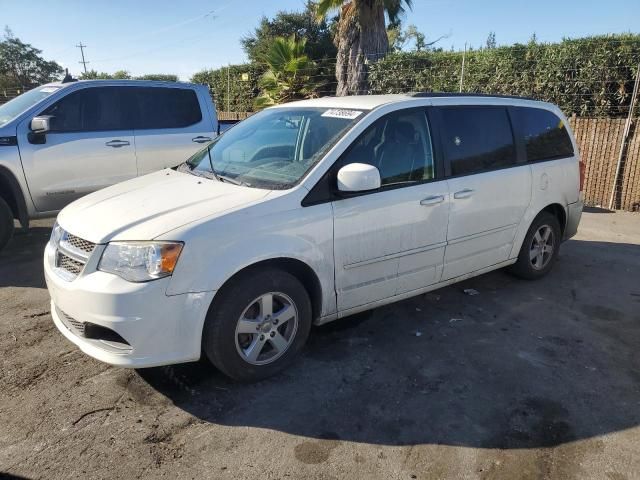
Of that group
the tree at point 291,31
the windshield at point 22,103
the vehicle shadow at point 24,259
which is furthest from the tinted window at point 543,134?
the tree at point 291,31

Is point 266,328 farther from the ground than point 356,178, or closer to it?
closer to it

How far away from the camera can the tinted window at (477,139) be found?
404 centimetres

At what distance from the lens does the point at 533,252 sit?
4.99 meters

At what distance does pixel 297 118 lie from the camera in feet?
13.1

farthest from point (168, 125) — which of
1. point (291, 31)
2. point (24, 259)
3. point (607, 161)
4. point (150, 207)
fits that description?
point (291, 31)

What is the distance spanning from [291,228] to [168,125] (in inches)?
167

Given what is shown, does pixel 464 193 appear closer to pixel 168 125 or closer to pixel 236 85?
pixel 168 125

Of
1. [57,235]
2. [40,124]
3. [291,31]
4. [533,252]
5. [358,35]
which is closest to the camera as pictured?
[57,235]

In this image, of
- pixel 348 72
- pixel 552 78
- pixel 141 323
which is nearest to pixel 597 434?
pixel 141 323

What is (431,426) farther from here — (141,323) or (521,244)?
(521,244)

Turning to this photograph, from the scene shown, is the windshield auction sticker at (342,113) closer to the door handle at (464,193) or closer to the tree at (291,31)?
the door handle at (464,193)

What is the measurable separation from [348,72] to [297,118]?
946cm

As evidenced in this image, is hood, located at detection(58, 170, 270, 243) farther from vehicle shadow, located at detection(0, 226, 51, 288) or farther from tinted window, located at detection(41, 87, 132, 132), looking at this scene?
tinted window, located at detection(41, 87, 132, 132)

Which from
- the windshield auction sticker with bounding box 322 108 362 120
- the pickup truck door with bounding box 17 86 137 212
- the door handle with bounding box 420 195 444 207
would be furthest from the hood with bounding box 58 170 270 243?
the pickup truck door with bounding box 17 86 137 212
